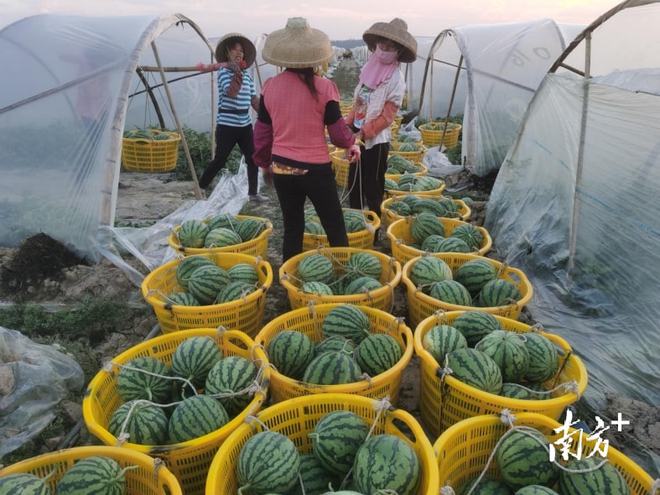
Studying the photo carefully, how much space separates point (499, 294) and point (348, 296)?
1.11 meters

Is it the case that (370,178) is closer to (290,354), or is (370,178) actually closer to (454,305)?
(454,305)

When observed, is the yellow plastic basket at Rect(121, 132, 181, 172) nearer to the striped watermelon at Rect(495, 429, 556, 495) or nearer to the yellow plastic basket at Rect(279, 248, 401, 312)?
the yellow plastic basket at Rect(279, 248, 401, 312)

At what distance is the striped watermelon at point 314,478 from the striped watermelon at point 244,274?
1.73 metres

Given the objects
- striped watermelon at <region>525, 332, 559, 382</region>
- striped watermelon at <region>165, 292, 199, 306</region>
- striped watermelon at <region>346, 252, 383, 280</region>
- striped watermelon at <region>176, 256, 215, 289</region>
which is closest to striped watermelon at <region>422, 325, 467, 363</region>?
striped watermelon at <region>525, 332, 559, 382</region>

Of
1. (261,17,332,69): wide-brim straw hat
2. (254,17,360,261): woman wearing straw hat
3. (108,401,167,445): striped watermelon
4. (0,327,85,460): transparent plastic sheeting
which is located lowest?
(0,327,85,460): transparent plastic sheeting

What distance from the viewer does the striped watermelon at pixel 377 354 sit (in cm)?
274

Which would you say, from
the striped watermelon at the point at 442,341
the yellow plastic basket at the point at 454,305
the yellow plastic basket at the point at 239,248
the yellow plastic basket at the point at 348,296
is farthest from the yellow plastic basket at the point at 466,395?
the yellow plastic basket at the point at 239,248

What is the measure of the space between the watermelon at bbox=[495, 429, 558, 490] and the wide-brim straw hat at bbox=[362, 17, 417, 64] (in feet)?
12.3

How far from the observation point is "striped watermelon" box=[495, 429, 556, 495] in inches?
80.7

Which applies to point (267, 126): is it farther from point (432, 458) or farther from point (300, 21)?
point (432, 458)

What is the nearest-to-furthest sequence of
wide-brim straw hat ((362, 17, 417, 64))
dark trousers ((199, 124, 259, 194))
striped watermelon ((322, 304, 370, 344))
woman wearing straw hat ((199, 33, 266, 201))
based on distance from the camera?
striped watermelon ((322, 304, 370, 344)) < wide-brim straw hat ((362, 17, 417, 64)) < woman wearing straw hat ((199, 33, 266, 201)) < dark trousers ((199, 124, 259, 194))

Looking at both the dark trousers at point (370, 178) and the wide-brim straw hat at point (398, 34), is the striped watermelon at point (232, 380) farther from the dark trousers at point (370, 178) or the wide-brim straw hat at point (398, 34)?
the wide-brim straw hat at point (398, 34)

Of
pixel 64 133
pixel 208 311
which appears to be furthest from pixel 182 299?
pixel 64 133

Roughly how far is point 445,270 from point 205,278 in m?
1.87
